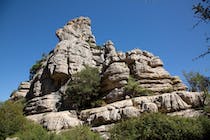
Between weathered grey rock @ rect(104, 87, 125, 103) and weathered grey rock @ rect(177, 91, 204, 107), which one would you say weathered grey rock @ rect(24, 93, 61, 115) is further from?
weathered grey rock @ rect(177, 91, 204, 107)

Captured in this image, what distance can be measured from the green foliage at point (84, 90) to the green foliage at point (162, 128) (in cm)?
1516

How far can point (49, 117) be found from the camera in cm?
3050

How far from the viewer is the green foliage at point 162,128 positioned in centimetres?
1866

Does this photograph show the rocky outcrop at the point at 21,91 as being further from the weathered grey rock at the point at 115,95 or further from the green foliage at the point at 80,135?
the green foliage at the point at 80,135

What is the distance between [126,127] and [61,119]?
462 inches

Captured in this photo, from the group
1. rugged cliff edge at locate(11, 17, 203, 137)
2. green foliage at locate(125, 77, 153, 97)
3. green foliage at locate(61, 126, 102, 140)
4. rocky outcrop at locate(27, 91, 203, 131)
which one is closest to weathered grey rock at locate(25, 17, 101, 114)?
rugged cliff edge at locate(11, 17, 203, 137)

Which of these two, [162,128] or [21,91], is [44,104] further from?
[162,128]

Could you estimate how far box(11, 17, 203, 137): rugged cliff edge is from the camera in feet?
91.0

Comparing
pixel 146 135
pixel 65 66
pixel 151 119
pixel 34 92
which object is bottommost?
pixel 146 135

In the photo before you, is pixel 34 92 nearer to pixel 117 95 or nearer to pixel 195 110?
pixel 117 95

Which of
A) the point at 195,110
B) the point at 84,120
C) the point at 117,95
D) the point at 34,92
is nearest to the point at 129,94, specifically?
the point at 117,95

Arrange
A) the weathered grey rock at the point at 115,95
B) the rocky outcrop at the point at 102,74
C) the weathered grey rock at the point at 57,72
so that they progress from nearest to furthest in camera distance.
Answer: the weathered grey rock at the point at 115,95
the rocky outcrop at the point at 102,74
the weathered grey rock at the point at 57,72

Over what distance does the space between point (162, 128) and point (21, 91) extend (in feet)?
105

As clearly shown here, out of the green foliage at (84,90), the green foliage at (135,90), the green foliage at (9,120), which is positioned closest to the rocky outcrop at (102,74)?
the green foliage at (135,90)
